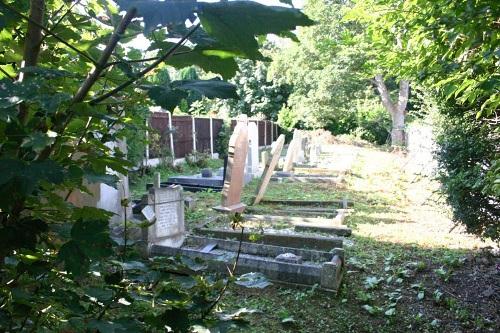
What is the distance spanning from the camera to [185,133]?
18406mm

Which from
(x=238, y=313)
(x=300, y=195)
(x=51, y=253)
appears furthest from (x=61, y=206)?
(x=300, y=195)

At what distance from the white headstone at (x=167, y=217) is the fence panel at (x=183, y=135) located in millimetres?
11555

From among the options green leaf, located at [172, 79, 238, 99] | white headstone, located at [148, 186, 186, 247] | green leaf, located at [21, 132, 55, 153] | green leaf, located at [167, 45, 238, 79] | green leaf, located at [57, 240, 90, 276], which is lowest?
white headstone, located at [148, 186, 186, 247]

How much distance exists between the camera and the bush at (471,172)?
18.0 feet

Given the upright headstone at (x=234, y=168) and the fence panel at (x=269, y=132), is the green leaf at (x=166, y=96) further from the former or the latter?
the fence panel at (x=269, y=132)

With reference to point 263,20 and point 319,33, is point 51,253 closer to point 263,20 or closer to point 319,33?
point 263,20

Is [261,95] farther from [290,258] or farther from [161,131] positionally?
[290,258]

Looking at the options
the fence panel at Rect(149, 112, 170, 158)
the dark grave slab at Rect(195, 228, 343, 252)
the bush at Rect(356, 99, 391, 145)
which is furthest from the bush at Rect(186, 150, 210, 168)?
the bush at Rect(356, 99, 391, 145)

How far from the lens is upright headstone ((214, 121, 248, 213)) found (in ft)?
27.5

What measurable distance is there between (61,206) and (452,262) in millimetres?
5542

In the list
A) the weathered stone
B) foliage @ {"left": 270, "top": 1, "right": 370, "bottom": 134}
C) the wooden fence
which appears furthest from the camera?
foliage @ {"left": 270, "top": 1, "right": 370, "bottom": 134}

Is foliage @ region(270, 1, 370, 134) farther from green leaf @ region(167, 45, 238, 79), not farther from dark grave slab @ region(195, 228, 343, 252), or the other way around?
green leaf @ region(167, 45, 238, 79)

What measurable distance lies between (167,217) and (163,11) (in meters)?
5.41

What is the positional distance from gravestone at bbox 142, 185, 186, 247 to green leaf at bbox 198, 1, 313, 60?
4.87 m
